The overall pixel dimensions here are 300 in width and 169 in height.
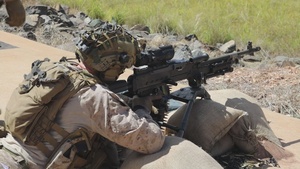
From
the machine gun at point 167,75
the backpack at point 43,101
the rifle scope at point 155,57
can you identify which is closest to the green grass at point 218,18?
the machine gun at point 167,75

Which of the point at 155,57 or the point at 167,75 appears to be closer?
the point at 155,57

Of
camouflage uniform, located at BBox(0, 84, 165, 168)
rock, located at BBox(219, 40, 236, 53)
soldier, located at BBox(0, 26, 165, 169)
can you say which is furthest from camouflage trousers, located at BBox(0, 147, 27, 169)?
rock, located at BBox(219, 40, 236, 53)

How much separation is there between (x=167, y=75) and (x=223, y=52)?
5280mm

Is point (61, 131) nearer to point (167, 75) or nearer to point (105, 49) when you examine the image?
point (105, 49)

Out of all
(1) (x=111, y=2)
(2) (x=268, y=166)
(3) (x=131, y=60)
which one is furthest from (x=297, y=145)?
(1) (x=111, y=2)

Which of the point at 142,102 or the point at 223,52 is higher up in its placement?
the point at 142,102

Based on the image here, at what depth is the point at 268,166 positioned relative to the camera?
11.9 feet

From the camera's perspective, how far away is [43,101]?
260 centimetres

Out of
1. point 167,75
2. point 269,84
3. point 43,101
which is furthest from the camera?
point 269,84

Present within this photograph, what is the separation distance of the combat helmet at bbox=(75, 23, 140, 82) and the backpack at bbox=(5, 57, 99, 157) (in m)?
0.12

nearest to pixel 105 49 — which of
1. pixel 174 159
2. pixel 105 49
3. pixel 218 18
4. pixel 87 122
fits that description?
pixel 105 49

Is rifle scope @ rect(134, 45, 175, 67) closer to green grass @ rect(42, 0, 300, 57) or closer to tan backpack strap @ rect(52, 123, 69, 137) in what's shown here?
tan backpack strap @ rect(52, 123, 69, 137)

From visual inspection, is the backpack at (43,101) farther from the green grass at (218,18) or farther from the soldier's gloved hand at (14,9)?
the green grass at (218,18)

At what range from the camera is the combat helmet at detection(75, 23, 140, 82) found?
2.80 meters
